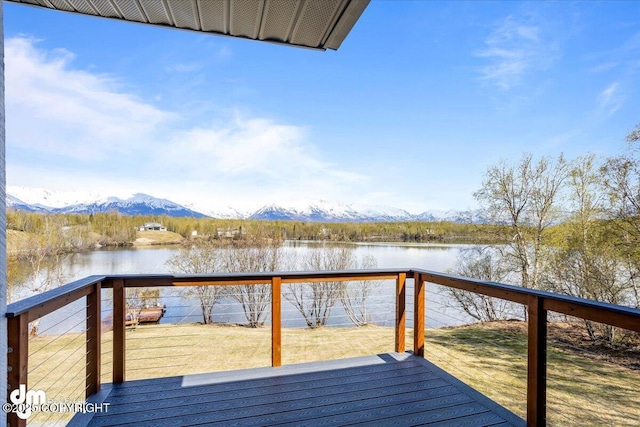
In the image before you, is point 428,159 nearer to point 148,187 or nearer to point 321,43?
point 321,43

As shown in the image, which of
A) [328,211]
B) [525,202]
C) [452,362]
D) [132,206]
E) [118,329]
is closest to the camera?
[118,329]

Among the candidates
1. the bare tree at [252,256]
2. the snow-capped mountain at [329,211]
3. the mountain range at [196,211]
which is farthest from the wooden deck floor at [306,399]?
the snow-capped mountain at [329,211]

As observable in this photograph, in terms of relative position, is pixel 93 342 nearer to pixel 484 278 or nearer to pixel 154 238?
pixel 484 278

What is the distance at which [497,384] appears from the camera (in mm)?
4781

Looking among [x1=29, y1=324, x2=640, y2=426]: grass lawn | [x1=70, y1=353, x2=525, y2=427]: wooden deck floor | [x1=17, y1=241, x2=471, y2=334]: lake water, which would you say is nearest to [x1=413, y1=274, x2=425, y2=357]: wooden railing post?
[x1=70, y1=353, x2=525, y2=427]: wooden deck floor

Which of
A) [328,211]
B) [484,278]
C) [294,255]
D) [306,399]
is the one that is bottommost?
[484,278]

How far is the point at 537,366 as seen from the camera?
1981mm

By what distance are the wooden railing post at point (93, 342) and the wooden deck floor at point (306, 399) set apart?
105 mm

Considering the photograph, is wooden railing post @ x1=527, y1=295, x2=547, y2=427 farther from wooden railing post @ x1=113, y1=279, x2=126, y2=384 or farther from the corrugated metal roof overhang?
wooden railing post @ x1=113, y1=279, x2=126, y2=384

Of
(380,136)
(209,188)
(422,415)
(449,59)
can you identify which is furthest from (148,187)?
(422,415)

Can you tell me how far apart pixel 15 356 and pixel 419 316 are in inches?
108

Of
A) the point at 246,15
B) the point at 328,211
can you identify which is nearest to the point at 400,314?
the point at 246,15

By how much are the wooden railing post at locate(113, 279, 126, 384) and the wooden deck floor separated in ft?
0.34

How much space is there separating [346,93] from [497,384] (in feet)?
31.8
